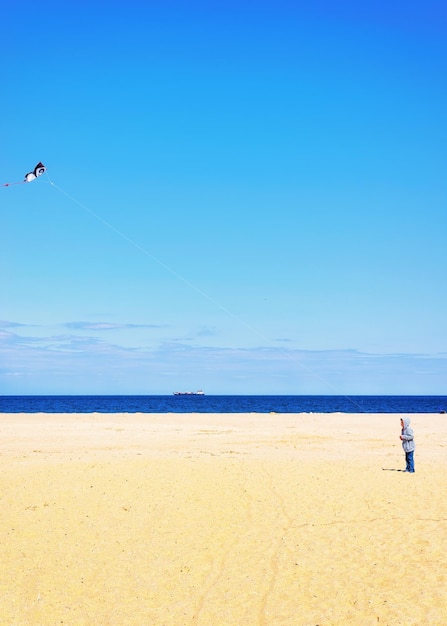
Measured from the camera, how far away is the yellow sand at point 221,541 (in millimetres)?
8492

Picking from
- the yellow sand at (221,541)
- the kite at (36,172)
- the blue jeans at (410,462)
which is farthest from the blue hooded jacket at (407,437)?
the kite at (36,172)

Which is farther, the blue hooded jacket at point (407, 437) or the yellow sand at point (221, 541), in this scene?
the blue hooded jacket at point (407, 437)

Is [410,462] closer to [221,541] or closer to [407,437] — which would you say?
[407,437]

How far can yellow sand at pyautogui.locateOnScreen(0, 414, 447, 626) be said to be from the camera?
8.49 meters

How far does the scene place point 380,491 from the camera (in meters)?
15.0

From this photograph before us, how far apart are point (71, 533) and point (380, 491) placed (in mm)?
7933

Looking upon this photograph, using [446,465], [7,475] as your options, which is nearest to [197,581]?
[7,475]

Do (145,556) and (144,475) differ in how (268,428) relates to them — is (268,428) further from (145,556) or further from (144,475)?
(145,556)

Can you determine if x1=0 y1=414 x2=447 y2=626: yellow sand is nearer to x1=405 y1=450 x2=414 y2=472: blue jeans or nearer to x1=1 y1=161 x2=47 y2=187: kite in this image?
x1=405 y1=450 x2=414 y2=472: blue jeans

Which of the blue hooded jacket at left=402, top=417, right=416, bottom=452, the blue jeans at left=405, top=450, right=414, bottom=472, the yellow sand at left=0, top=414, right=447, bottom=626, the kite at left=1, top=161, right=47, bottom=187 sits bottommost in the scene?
the yellow sand at left=0, top=414, right=447, bottom=626

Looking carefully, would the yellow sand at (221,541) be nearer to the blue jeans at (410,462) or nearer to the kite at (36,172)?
the blue jeans at (410,462)

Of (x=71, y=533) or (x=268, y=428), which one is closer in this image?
(x=71, y=533)

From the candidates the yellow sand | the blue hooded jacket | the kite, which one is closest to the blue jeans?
the blue hooded jacket

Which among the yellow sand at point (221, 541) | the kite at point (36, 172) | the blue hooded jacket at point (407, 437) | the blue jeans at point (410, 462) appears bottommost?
the yellow sand at point (221, 541)
